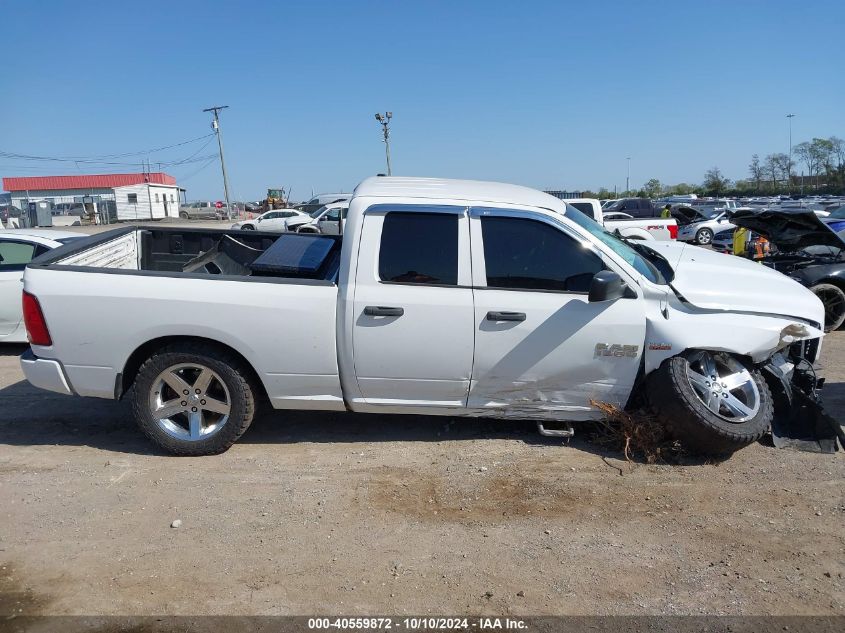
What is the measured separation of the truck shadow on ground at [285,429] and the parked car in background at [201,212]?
58.2 m

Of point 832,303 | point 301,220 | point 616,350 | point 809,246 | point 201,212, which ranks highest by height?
point 201,212

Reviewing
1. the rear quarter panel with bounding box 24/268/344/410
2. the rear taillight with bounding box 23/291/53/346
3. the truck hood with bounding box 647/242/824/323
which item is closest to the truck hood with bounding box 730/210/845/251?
the truck hood with bounding box 647/242/824/323

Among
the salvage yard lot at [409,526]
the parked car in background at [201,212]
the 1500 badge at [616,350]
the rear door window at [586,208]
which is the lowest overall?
the salvage yard lot at [409,526]

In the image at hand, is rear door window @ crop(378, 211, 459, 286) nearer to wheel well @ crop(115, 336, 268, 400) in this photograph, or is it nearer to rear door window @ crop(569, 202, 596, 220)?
wheel well @ crop(115, 336, 268, 400)

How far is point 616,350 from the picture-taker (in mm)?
4406

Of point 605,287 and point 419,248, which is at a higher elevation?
point 419,248

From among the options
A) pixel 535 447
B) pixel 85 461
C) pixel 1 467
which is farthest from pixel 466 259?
pixel 1 467

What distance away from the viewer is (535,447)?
4719mm

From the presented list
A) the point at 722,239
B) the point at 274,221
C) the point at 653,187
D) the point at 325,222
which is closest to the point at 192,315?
the point at 325,222

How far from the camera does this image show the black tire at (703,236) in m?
26.5

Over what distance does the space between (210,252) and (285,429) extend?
216 centimetres

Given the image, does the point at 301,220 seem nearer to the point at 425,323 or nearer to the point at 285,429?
A: the point at 285,429

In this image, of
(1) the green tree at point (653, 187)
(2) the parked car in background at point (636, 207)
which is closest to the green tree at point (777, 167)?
(1) the green tree at point (653, 187)

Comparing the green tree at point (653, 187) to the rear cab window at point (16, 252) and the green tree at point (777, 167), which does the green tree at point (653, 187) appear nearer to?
the green tree at point (777, 167)
